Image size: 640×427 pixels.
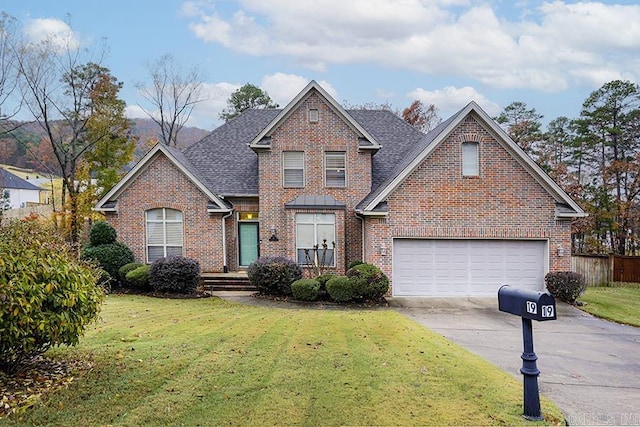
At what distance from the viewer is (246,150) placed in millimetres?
20656

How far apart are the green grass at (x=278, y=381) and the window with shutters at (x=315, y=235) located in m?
7.72

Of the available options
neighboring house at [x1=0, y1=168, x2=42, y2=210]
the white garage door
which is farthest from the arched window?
neighboring house at [x1=0, y1=168, x2=42, y2=210]

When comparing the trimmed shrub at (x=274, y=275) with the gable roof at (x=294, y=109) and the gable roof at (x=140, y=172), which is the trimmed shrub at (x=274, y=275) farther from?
the gable roof at (x=294, y=109)

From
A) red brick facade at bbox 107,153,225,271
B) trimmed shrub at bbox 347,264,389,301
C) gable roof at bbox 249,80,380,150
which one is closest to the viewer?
trimmed shrub at bbox 347,264,389,301

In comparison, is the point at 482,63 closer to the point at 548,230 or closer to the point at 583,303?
the point at 548,230

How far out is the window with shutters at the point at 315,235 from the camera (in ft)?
56.7

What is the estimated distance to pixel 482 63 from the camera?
90.2 feet

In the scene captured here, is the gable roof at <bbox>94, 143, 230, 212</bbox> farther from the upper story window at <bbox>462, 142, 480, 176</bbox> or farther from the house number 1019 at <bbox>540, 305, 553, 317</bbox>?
the house number 1019 at <bbox>540, 305, 553, 317</bbox>

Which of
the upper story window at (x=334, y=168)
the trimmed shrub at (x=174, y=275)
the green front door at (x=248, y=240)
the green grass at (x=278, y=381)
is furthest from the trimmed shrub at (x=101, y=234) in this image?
the upper story window at (x=334, y=168)

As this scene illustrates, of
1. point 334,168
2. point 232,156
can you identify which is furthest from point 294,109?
point 232,156

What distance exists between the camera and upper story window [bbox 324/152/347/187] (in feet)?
58.7

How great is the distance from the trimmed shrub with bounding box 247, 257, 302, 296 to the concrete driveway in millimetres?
3526

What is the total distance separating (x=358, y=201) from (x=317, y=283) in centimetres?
482

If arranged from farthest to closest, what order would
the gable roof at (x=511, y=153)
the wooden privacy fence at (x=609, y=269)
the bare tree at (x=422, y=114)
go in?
the bare tree at (x=422, y=114)
the wooden privacy fence at (x=609, y=269)
the gable roof at (x=511, y=153)
